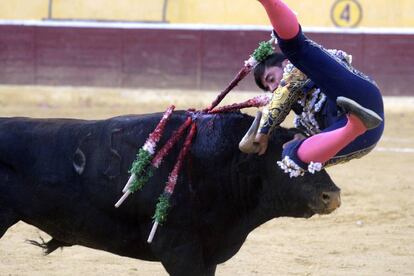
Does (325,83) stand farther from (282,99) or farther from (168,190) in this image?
(168,190)

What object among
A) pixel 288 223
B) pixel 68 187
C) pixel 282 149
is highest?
pixel 282 149

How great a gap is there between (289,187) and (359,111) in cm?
52

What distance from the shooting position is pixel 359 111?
8.99 ft

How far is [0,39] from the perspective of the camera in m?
12.3

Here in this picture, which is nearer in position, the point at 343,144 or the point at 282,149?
the point at 343,144

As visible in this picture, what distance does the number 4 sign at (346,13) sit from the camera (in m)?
14.4

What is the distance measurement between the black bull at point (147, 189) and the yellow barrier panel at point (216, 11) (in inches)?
445

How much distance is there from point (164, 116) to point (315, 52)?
2.19ft

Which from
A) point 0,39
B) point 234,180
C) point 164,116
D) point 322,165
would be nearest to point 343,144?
point 322,165

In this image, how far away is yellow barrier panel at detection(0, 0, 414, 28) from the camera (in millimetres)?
14414

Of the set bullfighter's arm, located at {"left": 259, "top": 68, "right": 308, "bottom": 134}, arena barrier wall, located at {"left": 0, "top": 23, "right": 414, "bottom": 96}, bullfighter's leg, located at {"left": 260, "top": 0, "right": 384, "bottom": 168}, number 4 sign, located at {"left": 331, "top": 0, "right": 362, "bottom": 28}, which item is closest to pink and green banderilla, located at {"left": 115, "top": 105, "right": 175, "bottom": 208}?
bullfighter's arm, located at {"left": 259, "top": 68, "right": 308, "bottom": 134}

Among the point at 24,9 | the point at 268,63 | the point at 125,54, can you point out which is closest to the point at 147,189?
the point at 268,63

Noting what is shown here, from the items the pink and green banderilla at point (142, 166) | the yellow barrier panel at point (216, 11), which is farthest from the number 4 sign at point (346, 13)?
the pink and green banderilla at point (142, 166)

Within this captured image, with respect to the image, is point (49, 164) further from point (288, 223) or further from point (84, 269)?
point (288, 223)
